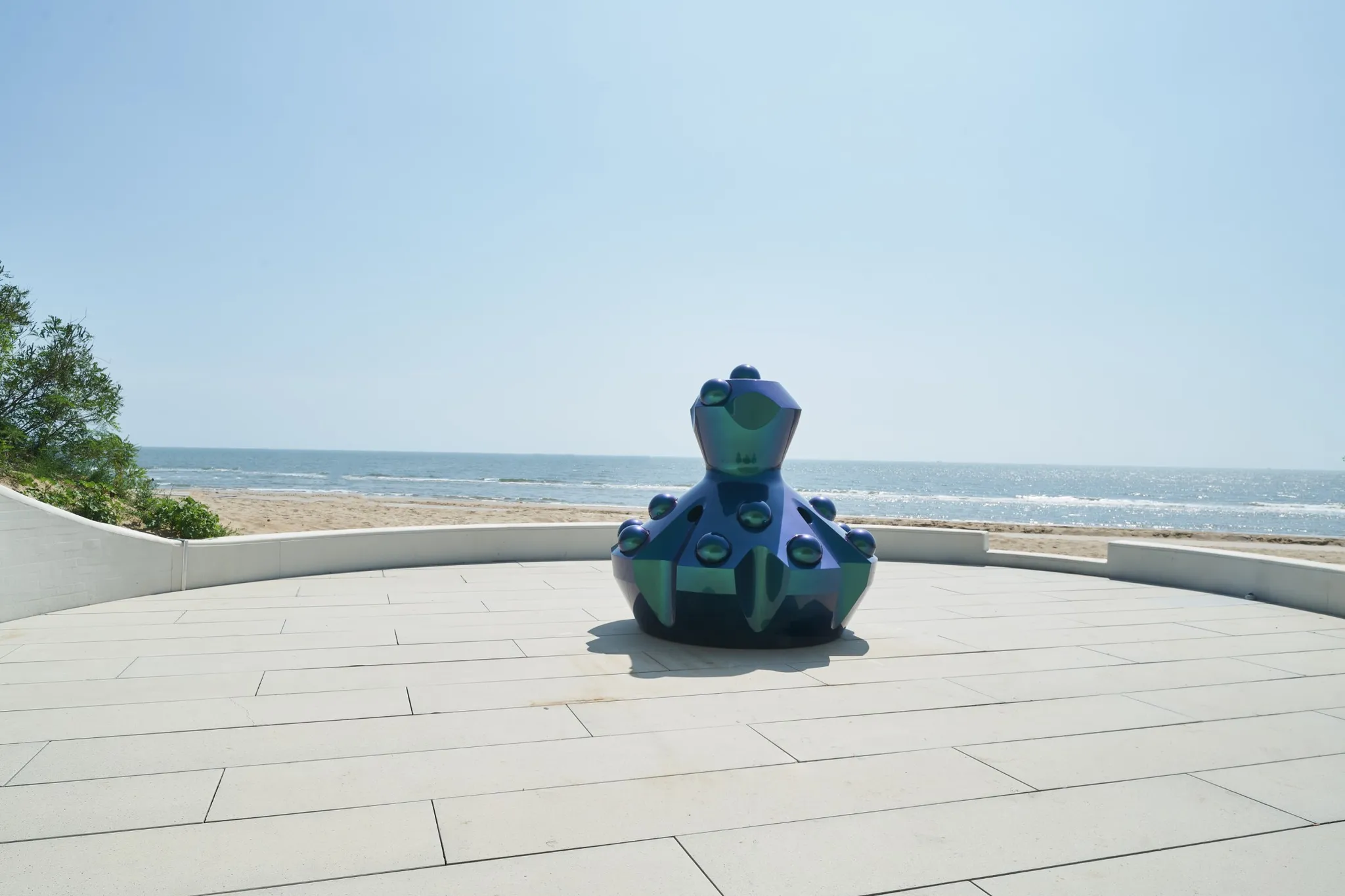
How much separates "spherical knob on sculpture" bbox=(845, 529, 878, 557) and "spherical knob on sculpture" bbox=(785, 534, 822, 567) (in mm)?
583

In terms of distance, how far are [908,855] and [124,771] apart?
135 inches

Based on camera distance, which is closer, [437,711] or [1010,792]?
[1010,792]

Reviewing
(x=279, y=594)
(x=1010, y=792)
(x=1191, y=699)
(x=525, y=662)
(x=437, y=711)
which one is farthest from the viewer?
(x=279, y=594)

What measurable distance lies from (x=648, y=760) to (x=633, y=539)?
274 centimetres

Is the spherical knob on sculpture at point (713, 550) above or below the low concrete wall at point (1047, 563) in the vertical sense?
above

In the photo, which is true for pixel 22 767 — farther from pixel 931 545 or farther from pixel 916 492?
pixel 916 492

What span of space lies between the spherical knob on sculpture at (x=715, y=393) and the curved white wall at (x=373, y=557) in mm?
5056

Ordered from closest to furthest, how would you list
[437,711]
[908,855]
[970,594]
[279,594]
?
[908,855] < [437,711] < [279,594] < [970,594]

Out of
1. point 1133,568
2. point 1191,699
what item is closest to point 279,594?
point 1191,699

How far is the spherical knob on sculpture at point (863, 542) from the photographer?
23.1ft

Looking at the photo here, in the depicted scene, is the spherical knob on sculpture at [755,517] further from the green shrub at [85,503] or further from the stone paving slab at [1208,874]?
the green shrub at [85,503]

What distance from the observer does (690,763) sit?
13.9 ft

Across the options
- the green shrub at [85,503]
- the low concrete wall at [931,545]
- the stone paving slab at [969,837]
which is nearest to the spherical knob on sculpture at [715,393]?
the stone paving slab at [969,837]

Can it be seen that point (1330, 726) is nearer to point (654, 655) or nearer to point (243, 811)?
point (654, 655)
